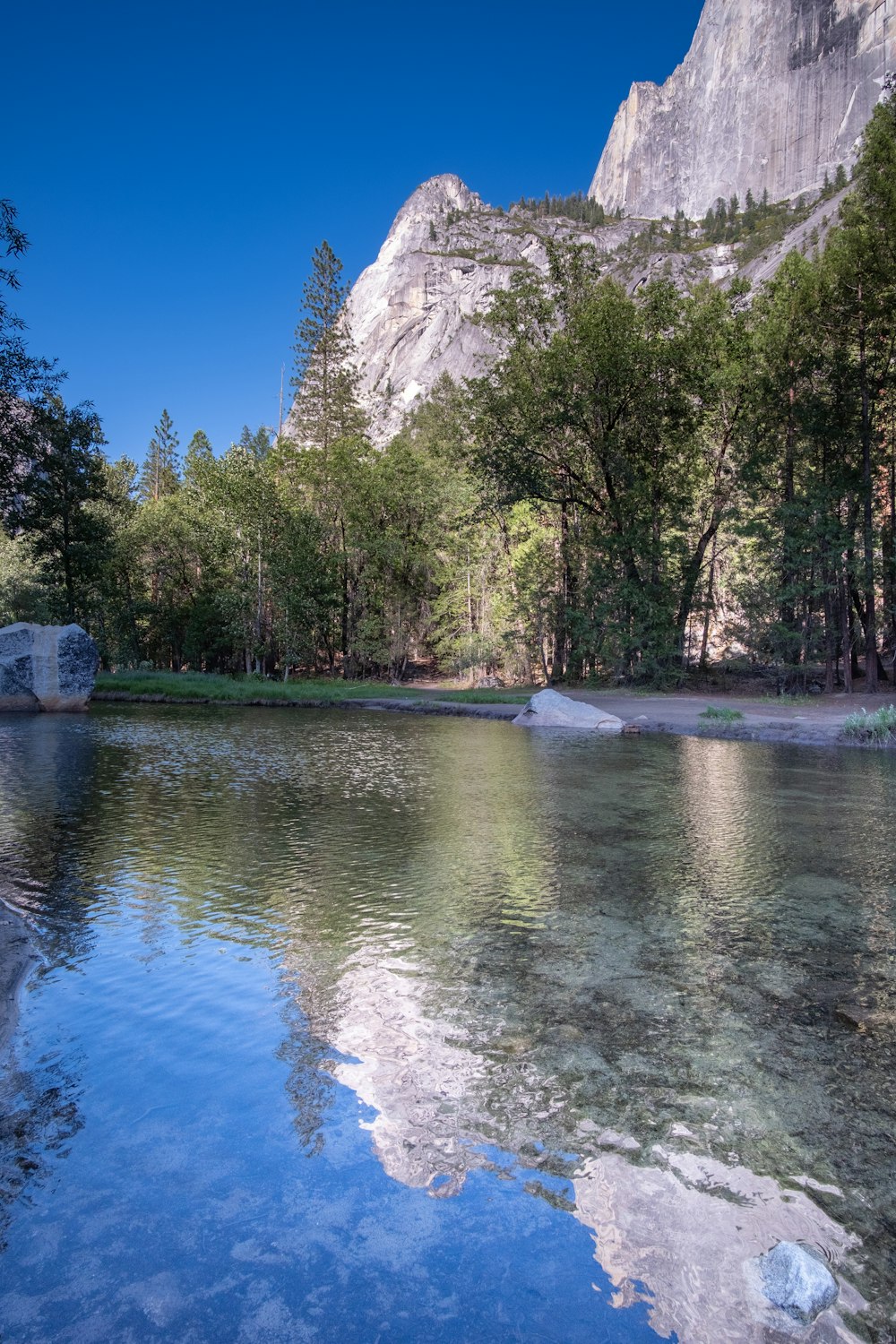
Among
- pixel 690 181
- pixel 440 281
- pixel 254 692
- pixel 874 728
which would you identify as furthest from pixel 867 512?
pixel 690 181

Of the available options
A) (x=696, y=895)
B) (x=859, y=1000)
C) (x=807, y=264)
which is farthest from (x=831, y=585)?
(x=859, y=1000)

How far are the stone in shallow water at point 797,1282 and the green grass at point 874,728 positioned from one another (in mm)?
14937

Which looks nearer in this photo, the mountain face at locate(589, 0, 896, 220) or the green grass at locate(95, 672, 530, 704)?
the green grass at locate(95, 672, 530, 704)

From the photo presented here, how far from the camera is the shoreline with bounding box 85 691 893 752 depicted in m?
16.6

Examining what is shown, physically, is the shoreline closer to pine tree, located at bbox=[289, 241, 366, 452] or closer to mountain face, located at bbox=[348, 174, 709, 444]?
pine tree, located at bbox=[289, 241, 366, 452]

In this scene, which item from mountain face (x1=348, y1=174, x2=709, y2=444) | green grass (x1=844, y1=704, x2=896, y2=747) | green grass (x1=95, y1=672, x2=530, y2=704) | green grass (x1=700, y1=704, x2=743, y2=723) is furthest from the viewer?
mountain face (x1=348, y1=174, x2=709, y2=444)

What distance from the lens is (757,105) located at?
442 ft

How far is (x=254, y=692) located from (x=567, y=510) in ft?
50.3

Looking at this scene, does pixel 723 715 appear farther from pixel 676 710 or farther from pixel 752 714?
pixel 676 710

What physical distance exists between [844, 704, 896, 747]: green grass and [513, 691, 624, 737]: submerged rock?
5.12 metres

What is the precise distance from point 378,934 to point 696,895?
2646 millimetres

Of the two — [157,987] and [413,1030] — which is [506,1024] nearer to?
[413,1030]

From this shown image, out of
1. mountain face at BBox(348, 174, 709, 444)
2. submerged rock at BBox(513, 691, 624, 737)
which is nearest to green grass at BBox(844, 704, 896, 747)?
submerged rock at BBox(513, 691, 624, 737)

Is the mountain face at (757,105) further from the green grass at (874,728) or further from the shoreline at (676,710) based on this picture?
the green grass at (874,728)
